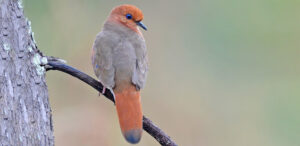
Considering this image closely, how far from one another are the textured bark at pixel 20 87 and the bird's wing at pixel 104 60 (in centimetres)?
74

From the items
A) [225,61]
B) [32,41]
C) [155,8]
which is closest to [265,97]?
[225,61]

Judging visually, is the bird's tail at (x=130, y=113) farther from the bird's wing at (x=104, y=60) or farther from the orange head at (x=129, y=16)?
the orange head at (x=129, y=16)

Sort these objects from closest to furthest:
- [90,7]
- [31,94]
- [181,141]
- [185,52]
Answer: [31,94]
[181,141]
[90,7]
[185,52]

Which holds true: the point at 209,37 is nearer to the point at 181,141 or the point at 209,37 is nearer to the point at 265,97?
the point at 265,97

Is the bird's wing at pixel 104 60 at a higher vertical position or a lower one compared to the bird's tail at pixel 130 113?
higher

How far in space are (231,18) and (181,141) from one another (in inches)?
90.8

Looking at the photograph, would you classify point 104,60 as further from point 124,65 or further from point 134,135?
point 134,135

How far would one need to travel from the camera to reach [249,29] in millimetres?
7012

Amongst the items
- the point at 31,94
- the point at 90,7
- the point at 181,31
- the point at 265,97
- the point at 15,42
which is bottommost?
the point at 265,97

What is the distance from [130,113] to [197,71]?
373 cm

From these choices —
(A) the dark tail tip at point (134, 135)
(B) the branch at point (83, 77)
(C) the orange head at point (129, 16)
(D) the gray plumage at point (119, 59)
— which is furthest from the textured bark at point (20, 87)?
(C) the orange head at point (129, 16)

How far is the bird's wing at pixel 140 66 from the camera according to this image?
304 cm

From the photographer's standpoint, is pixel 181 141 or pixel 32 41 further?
pixel 181 141

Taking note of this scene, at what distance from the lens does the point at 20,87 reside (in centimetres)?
216
